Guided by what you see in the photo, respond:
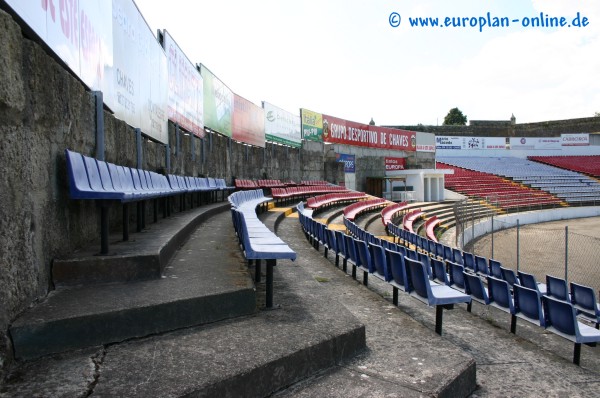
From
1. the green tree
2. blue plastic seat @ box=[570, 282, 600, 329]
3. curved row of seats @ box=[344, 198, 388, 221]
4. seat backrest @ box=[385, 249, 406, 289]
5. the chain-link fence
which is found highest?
the green tree

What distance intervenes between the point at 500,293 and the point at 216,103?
1285 centimetres

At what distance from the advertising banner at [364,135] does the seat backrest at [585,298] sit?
2255 centimetres

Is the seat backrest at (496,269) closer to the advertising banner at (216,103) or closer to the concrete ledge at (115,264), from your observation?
the concrete ledge at (115,264)

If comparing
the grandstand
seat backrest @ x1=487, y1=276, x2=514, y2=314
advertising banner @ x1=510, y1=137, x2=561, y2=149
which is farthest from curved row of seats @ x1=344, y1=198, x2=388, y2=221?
advertising banner @ x1=510, y1=137, x2=561, y2=149

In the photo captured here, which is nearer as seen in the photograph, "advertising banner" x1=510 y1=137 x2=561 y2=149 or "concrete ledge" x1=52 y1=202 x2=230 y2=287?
"concrete ledge" x1=52 y1=202 x2=230 y2=287

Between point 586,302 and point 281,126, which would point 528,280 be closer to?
point 586,302

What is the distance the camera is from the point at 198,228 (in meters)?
7.21

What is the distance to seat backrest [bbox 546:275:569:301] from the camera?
6290mm

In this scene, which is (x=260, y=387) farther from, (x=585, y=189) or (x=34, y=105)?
(x=585, y=189)

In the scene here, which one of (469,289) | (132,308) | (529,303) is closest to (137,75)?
(132,308)

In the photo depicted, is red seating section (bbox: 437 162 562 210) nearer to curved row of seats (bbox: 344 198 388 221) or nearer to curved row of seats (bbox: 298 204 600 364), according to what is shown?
curved row of seats (bbox: 344 198 388 221)

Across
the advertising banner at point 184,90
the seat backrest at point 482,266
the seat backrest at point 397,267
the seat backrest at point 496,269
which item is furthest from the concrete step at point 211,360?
the advertising banner at point 184,90

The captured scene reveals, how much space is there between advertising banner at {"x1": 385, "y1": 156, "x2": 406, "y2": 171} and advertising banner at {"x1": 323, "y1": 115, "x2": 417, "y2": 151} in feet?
2.81

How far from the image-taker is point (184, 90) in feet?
39.7
